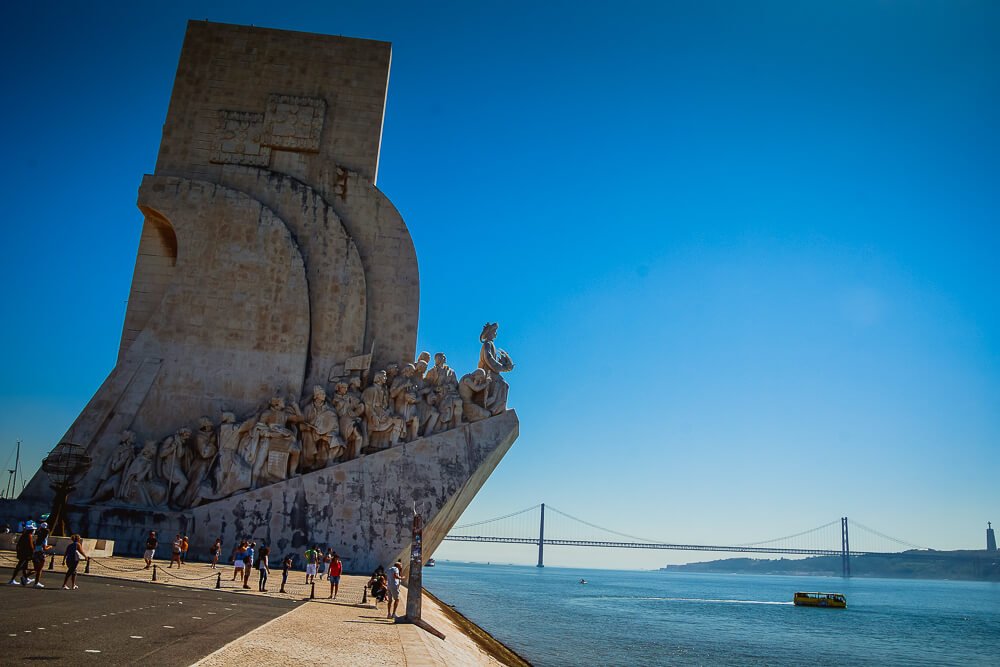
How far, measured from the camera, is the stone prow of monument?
12969mm

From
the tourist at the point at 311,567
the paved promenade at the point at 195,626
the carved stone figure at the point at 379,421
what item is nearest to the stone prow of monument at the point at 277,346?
the carved stone figure at the point at 379,421

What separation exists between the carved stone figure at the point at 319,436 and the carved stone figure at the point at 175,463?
192cm

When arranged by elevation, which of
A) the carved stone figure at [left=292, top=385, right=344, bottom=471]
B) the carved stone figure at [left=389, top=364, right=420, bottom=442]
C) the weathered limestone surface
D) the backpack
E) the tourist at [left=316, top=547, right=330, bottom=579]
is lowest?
the tourist at [left=316, top=547, right=330, bottom=579]

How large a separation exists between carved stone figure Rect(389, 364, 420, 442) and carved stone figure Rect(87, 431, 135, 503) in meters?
4.47

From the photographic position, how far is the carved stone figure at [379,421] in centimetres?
1361

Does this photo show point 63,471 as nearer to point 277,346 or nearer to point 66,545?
point 66,545

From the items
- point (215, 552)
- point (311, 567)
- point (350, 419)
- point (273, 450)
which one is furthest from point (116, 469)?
point (311, 567)

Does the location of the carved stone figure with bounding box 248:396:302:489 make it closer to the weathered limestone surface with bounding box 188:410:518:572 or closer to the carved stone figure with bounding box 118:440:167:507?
the weathered limestone surface with bounding box 188:410:518:572

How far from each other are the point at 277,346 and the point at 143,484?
329 centimetres

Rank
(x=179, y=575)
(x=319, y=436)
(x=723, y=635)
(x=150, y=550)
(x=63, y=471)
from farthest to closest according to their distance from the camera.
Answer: (x=723, y=635) < (x=319, y=436) < (x=63, y=471) < (x=150, y=550) < (x=179, y=575)

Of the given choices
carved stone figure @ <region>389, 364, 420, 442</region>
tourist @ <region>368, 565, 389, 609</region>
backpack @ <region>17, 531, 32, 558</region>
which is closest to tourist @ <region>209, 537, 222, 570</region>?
tourist @ <region>368, 565, 389, 609</region>

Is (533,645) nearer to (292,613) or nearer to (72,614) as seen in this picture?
(292,613)

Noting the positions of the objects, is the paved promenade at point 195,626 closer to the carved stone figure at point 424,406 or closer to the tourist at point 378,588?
the tourist at point 378,588

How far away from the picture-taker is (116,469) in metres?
13.2
